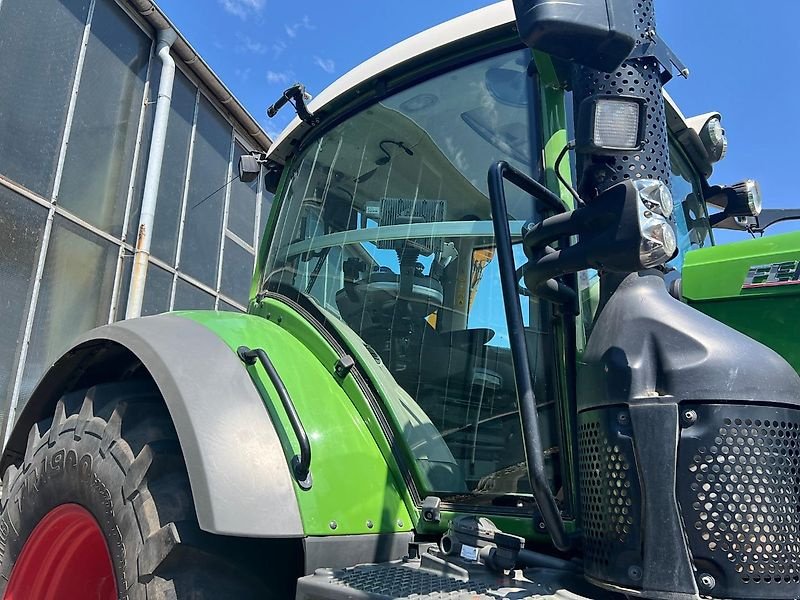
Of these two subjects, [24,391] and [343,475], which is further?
[24,391]

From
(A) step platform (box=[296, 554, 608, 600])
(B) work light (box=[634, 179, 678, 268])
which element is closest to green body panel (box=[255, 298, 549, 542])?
(A) step platform (box=[296, 554, 608, 600])

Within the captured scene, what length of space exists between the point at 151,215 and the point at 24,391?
2.19m

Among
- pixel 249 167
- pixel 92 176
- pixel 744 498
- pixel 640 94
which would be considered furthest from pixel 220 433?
pixel 92 176

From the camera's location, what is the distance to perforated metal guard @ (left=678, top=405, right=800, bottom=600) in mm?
1216

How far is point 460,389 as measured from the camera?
192 centimetres

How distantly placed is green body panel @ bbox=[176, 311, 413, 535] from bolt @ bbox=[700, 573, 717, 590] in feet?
2.63

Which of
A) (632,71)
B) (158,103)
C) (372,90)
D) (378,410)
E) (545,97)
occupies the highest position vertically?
(158,103)

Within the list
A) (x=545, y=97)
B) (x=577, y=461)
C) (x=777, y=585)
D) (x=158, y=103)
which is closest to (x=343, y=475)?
(x=577, y=461)

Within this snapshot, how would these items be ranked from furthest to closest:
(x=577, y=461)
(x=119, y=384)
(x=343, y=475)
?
(x=119, y=384), (x=343, y=475), (x=577, y=461)

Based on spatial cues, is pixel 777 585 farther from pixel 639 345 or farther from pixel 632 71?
pixel 632 71

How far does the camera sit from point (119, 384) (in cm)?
208

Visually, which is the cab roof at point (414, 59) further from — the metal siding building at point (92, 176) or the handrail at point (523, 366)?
the metal siding building at point (92, 176)

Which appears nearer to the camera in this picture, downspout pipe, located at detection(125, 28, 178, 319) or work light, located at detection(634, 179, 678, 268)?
A: work light, located at detection(634, 179, 678, 268)

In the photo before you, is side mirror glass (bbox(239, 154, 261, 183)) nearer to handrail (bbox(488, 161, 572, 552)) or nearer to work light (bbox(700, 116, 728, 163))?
handrail (bbox(488, 161, 572, 552))
